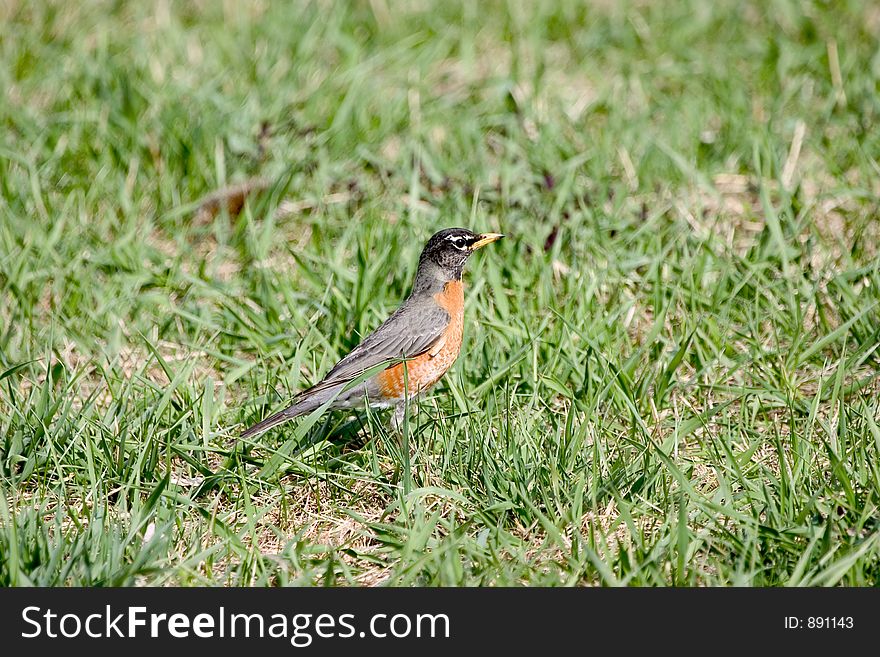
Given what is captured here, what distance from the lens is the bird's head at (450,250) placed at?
5430mm

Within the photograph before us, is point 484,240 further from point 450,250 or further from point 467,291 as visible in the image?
point 467,291

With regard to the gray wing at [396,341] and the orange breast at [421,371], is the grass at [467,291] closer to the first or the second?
the orange breast at [421,371]

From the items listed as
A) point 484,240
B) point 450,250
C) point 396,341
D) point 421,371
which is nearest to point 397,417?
point 421,371

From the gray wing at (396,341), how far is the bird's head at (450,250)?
230mm

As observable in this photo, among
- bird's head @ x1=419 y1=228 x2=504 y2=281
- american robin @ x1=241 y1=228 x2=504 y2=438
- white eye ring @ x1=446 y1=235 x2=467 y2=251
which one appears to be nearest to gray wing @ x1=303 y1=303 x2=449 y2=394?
american robin @ x1=241 y1=228 x2=504 y2=438

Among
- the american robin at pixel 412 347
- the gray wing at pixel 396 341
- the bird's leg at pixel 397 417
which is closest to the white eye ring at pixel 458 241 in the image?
the american robin at pixel 412 347

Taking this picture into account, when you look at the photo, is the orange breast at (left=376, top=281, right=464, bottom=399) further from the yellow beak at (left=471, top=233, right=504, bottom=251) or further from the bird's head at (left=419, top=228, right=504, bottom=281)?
the yellow beak at (left=471, top=233, right=504, bottom=251)

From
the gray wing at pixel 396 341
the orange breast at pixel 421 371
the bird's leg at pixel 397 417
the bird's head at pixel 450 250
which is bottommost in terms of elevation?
the bird's leg at pixel 397 417

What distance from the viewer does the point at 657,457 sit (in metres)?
4.57

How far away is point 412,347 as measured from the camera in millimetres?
5066

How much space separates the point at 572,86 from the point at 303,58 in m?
1.97

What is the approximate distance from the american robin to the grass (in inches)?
5.7
